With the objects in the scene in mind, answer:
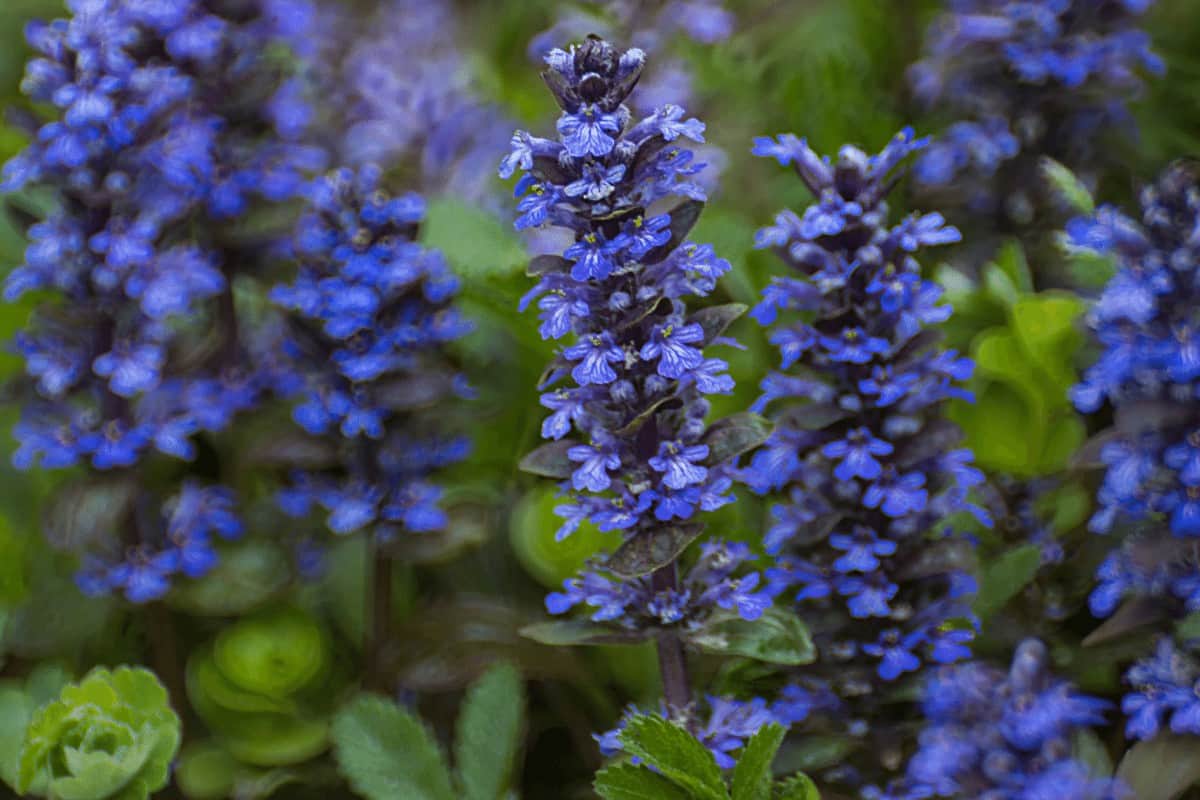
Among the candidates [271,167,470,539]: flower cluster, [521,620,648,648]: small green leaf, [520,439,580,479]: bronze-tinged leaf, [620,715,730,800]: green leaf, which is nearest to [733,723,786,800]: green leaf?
[620,715,730,800]: green leaf

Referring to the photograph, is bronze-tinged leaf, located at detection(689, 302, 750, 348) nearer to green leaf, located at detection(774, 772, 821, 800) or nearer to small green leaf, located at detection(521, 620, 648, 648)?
small green leaf, located at detection(521, 620, 648, 648)

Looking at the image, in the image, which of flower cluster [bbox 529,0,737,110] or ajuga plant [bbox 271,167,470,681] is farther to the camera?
flower cluster [bbox 529,0,737,110]

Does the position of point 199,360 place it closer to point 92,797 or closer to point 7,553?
point 7,553

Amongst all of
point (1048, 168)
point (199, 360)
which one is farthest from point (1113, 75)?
point (199, 360)

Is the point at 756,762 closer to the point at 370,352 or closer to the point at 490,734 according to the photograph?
the point at 490,734

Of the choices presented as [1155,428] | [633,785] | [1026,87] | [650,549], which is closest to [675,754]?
[633,785]


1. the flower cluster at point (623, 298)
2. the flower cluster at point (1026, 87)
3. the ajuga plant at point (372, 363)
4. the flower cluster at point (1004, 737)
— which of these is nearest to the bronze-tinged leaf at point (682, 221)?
the flower cluster at point (623, 298)

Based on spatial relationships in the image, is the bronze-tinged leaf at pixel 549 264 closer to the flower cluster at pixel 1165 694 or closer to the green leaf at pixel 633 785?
the green leaf at pixel 633 785
